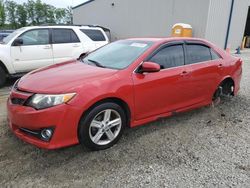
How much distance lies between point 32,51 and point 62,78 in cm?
411

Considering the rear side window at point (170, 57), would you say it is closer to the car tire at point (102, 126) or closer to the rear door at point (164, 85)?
the rear door at point (164, 85)

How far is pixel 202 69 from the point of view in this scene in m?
4.20

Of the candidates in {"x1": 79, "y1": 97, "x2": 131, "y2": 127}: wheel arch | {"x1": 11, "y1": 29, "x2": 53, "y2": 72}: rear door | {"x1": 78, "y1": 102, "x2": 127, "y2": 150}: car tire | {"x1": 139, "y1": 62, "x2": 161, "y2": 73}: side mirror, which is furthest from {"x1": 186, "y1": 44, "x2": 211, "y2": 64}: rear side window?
{"x1": 11, "y1": 29, "x2": 53, "y2": 72}: rear door

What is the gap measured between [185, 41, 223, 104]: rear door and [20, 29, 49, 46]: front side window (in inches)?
179

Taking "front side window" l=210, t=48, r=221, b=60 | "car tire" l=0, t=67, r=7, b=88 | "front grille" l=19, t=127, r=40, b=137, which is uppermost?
"front side window" l=210, t=48, r=221, b=60

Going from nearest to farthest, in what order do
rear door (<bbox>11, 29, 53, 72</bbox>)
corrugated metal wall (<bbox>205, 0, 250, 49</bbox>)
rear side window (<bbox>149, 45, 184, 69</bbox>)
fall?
rear side window (<bbox>149, 45, 184, 69</bbox>), rear door (<bbox>11, 29, 53, 72</bbox>), corrugated metal wall (<bbox>205, 0, 250, 49</bbox>)

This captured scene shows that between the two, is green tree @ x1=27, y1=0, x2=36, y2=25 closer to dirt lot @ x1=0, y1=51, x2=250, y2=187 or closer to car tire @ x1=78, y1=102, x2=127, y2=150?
dirt lot @ x1=0, y1=51, x2=250, y2=187

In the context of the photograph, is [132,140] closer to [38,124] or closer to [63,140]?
[63,140]

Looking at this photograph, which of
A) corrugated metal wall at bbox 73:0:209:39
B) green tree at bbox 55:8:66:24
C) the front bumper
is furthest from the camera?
green tree at bbox 55:8:66:24

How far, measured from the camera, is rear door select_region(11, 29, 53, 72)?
6.50 meters

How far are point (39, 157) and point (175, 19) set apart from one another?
47.5ft

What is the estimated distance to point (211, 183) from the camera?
262 cm

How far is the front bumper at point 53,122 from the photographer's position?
2.75 metres

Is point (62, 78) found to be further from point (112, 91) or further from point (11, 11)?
point (11, 11)
